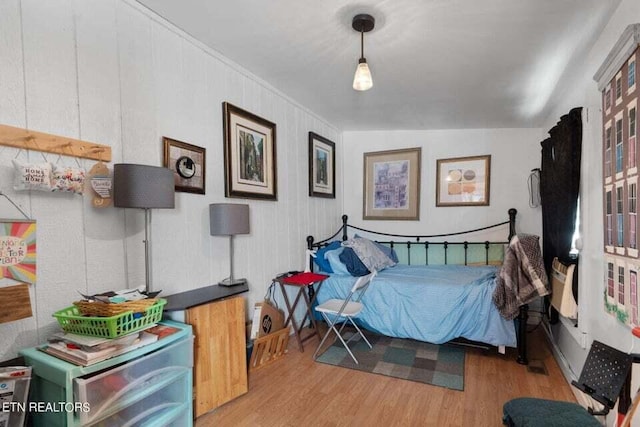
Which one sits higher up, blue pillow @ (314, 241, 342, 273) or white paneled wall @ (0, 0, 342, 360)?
white paneled wall @ (0, 0, 342, 360)

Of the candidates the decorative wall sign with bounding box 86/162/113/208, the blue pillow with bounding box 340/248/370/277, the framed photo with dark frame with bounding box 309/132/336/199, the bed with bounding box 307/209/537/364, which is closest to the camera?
the decorative wall sign with bounding box 86/162/113/208

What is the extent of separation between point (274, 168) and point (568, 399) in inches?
104

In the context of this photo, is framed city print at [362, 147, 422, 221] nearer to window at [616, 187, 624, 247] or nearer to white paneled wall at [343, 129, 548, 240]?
white paneled wall at [343, 129, 548, 240]

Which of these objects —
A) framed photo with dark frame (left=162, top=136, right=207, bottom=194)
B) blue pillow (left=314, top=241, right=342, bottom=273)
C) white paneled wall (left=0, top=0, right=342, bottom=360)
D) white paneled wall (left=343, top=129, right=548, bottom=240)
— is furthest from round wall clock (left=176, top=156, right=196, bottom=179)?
white paneled wall (left=343, top=129, right=548, bottom=240)

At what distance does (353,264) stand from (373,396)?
47.2 inches

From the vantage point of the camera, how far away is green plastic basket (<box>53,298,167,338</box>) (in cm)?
129

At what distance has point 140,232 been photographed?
5.87 feet

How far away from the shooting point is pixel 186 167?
6.70 feet

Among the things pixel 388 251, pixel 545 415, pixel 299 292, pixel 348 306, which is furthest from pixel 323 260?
pixel 545 415

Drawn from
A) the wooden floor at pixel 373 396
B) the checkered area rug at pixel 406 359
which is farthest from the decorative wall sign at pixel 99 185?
the checkered area rug at pixel 406 359

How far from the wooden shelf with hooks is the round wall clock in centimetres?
41

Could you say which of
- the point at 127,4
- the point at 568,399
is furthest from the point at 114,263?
the point at 568,399

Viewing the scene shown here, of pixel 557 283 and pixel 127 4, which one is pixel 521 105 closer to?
pixel 557 283

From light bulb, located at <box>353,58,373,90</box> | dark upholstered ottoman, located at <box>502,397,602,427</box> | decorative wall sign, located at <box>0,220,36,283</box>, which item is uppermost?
light bulb, located at <box>353,58,373,90</box>
